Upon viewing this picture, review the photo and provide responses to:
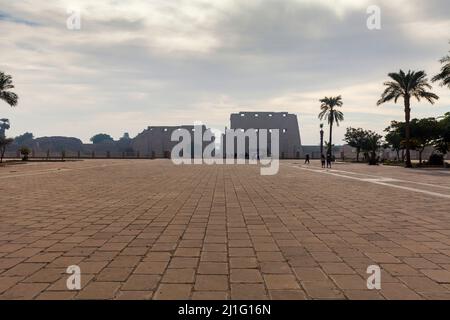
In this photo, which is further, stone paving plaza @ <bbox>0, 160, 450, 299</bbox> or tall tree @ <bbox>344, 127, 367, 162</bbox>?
tall tree @ <bbox>344, 127, 367, 162</bbox>

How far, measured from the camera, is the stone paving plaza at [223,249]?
3732 mm

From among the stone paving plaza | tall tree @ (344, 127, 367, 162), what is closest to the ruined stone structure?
tall tree @ (344, 127, 367, 162)

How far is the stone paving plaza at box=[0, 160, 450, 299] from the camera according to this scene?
3.73m

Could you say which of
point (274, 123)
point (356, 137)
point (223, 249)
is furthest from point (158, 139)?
point (223, 249)

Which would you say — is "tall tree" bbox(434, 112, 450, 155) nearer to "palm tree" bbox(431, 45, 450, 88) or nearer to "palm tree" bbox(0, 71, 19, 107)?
"palm tree" bbox(431, 45, 450, 88)

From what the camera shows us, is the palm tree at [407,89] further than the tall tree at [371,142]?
No

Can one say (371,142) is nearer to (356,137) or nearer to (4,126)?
(356,137)

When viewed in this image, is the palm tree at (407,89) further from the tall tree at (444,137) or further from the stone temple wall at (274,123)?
the stone temple wall at (274,123)

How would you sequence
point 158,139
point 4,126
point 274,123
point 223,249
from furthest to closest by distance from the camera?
1. point 4,126
2. point 274,123
3. point 158,139
4. point 223,249

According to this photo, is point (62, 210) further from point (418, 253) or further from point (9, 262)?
point (418, 253)

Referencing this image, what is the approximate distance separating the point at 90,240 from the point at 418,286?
433 centimetres

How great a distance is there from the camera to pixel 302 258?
15.9 feet

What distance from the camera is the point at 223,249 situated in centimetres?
527

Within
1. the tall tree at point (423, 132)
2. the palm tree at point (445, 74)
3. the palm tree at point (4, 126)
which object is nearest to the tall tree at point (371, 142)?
the tall tree at point (423, 132)
